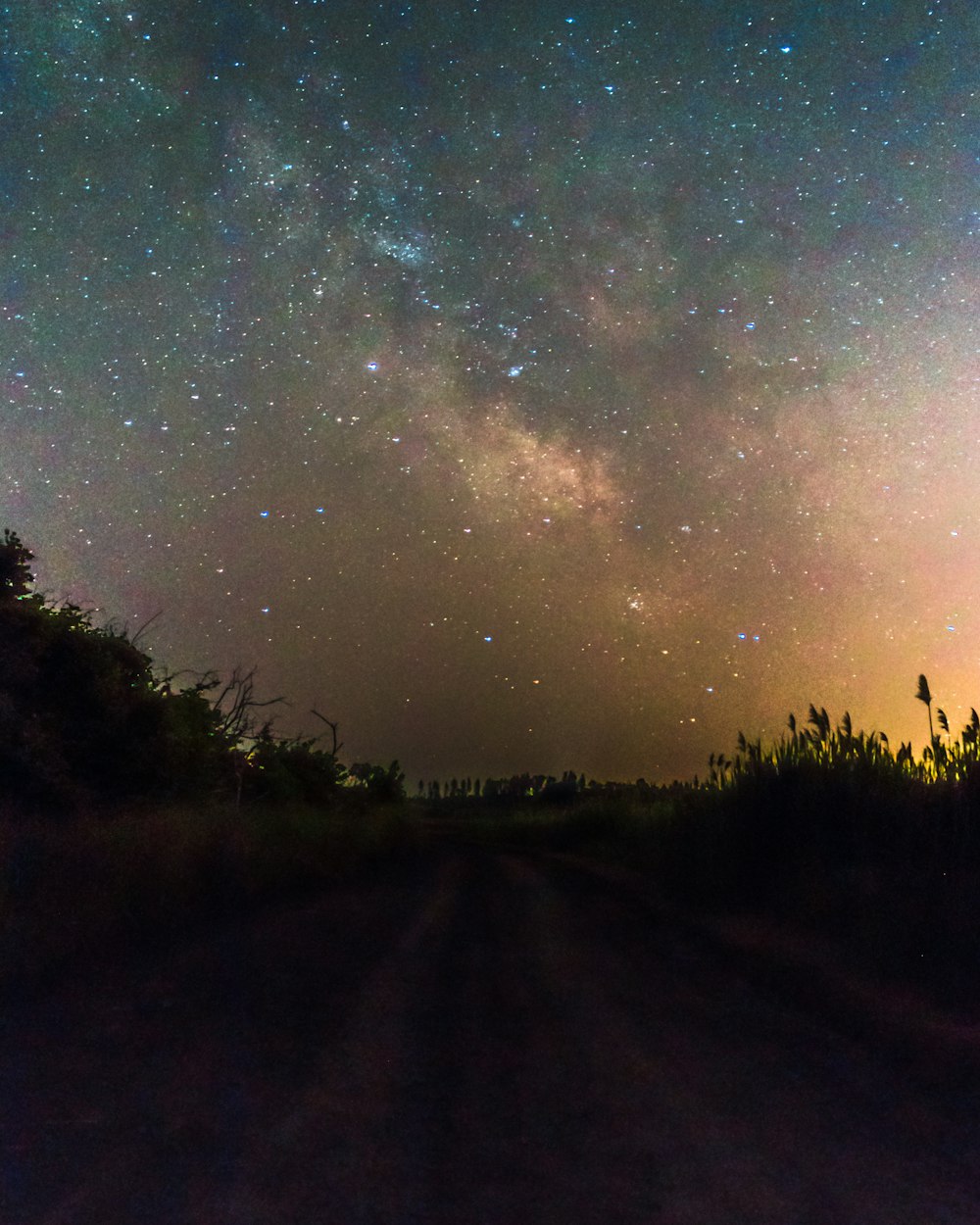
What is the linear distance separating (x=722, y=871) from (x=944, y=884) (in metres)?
4.97

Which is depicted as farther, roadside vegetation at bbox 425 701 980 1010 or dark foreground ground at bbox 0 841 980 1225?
roadside vegetation at bbox 425 701 980 1010

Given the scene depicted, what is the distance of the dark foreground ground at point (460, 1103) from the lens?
3.54 metres

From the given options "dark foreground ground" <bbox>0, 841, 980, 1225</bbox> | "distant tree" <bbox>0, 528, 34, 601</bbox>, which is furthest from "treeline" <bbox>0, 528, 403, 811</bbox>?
"dark foreground ground" <bbox>0, 841, 980, 1225</bbox>

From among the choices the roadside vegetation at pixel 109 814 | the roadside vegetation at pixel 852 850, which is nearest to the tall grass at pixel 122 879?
the roadside vegetation at pixel 109 814

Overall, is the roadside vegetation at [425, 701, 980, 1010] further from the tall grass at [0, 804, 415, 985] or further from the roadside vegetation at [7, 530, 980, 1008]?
the tall grass at [0, 804, 415, 985]

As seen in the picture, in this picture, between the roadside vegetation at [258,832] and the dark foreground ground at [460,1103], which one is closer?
the dark foreground ground at [460,1103]

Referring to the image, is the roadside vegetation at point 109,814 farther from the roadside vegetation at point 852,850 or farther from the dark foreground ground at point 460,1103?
the roadside vegetation at point 852,850

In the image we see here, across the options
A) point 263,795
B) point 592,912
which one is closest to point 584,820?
point 263,795

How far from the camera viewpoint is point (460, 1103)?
4.70 metres

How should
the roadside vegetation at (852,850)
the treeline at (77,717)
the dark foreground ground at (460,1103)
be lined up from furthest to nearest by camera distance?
1. the treeline at (77,717)
2. the roadside vegetation at (852,850)
3. the dark foreground ground at (460,1103)

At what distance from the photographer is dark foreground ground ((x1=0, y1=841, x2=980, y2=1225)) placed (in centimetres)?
354

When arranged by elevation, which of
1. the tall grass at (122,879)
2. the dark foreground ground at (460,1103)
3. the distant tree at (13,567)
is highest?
the distant tree at (13,567)

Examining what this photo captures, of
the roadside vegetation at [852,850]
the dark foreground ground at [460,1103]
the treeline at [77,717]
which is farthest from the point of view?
the treeline at [77,717]

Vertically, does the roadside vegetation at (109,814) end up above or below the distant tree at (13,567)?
below
